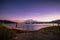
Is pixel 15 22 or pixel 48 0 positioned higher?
pixel 48 0

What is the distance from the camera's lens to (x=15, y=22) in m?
3.29

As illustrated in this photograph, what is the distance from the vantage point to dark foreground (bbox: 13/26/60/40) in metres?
3.11

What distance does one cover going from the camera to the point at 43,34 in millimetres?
3146

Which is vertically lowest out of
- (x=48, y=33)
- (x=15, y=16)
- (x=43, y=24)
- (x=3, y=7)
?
(x=48, y=33)

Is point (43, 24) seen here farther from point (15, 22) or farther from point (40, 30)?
point (15, 22)

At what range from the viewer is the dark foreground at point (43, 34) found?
3.11m

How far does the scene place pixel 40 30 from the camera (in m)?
3.18

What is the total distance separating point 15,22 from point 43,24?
2.37 ft

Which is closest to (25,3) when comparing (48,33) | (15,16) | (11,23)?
(15,16)

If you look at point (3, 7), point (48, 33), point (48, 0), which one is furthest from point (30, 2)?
point (48, 33)

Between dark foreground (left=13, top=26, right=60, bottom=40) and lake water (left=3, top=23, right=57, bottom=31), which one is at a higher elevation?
lake water (left=3, top=23, right=57, bottom=31)

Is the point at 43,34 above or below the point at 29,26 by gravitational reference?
below

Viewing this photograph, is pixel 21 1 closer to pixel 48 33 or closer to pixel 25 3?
pixel 25 3

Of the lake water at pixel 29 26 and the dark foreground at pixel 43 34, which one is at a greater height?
the lake water at pixel 29 26
